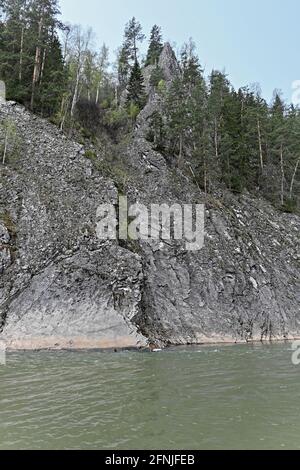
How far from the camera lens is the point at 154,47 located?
57844 millimetres

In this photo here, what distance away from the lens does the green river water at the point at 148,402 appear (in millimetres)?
7867

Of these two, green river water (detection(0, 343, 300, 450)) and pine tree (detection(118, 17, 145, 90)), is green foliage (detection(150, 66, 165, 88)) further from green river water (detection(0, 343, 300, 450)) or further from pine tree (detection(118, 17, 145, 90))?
green river water (detection(0, 343, 300, 450))

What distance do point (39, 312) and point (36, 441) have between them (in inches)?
472

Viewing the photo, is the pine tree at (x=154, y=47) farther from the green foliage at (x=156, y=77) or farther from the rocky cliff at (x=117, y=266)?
the rocky cliff at (x=117, y=266)

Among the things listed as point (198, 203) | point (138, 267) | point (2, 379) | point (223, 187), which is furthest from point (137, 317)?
point (223, 187)

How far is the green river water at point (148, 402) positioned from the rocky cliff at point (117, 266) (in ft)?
8.99

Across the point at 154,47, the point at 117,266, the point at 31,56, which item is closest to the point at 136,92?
the point at 31,56

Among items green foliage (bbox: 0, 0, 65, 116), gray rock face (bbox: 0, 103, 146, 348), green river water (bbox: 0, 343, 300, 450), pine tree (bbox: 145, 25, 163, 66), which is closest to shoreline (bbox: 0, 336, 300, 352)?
gray rock face (bbox: 0, 103, 146, 348)

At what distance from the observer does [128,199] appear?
26.6 m

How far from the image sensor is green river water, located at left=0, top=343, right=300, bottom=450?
7.87 metres

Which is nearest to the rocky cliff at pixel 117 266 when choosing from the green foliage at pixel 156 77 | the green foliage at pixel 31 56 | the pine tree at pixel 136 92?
the green foliage at pixel 31 56

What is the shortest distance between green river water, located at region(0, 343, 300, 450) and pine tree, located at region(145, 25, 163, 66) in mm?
47117

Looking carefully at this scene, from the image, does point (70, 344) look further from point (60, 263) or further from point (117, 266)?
point (117, 266)

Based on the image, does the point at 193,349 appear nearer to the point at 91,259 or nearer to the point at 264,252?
the point at 91,259
